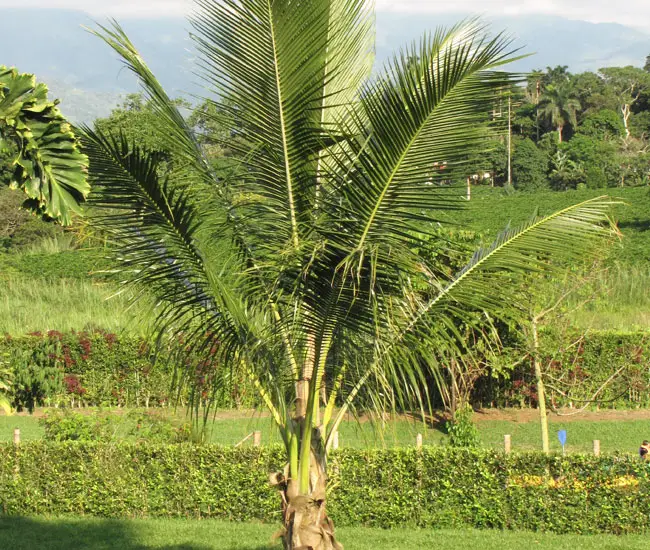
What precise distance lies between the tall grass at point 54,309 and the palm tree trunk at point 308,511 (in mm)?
16935

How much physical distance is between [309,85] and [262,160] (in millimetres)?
673

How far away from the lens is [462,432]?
55.3 feet

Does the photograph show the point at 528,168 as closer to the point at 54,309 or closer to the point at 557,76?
the point at 557,76

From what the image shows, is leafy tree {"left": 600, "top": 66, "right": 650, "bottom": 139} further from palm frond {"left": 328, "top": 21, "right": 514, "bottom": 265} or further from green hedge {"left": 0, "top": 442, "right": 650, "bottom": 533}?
palm frond {"left": 328, "top": 21, "right": 514, "bottom": 265}

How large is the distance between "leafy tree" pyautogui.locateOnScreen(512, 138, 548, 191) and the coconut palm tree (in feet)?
27.6

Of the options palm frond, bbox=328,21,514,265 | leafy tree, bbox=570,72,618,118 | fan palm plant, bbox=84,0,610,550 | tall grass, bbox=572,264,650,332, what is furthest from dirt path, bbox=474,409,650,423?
leafy tree, bbox=570,72,618,118

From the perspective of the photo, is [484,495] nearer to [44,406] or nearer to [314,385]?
[314,385]

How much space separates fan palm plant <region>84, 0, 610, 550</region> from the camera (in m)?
5.38

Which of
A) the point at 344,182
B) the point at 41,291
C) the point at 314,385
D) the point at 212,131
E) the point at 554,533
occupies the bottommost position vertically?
the point at 554,533

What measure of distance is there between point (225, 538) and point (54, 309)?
59.7ft

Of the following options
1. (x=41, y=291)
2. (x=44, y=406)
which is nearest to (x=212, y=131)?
(x=44, y=406)

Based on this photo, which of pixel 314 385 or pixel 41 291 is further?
pixel 41 291

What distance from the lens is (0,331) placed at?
24922 millimetres

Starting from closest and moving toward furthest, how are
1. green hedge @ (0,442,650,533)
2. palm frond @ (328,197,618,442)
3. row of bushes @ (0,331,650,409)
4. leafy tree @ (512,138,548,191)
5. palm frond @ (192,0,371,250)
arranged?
palm frond @ (192,0,371,250) < palm frond @ (328,197,618,442) < green hedge @ (0,442,650,533) < row of bushes @ (0,331,650,409) < leafy tree @ (512,138,548,191)
